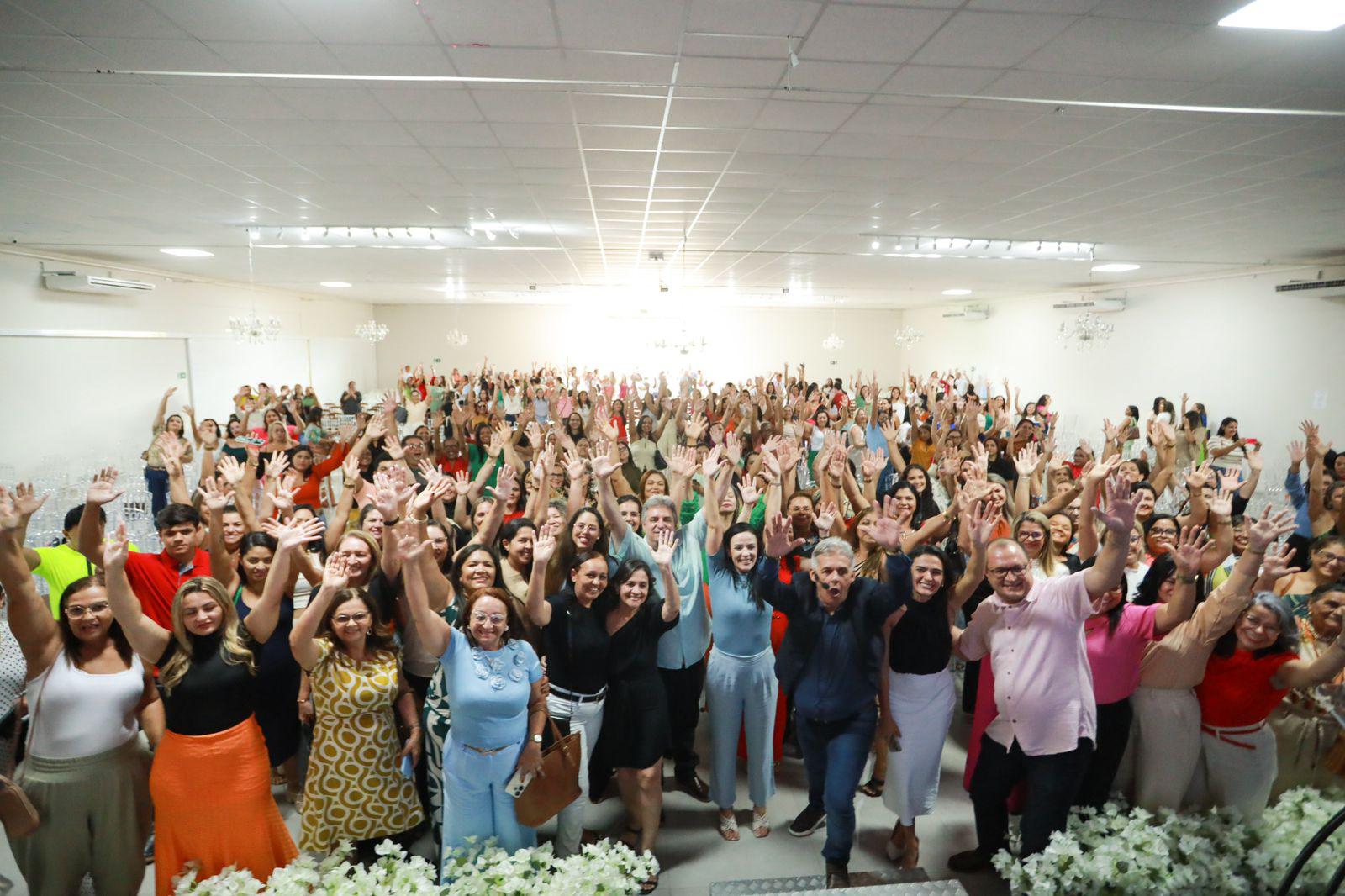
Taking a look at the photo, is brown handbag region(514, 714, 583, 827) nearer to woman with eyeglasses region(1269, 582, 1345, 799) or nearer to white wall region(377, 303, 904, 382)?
woman with eyeglasses region(1269, 582, 1345, 799)

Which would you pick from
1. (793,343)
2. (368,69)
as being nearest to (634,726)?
(368,69)

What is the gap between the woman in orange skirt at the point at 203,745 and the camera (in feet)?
6.81

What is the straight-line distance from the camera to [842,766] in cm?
248

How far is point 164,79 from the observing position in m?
3.00

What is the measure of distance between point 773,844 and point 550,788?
1.23m

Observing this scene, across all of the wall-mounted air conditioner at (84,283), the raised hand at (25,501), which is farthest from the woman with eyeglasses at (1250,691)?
the wall-mounted air conditioner at (84,283)

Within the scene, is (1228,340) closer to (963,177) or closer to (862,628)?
(963,177)

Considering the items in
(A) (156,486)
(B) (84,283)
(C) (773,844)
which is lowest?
(C) (773,844)

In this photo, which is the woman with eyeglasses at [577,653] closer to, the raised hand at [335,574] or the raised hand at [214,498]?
the raised hand at [335,574]

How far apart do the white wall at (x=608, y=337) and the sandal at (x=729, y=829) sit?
15.8 meters

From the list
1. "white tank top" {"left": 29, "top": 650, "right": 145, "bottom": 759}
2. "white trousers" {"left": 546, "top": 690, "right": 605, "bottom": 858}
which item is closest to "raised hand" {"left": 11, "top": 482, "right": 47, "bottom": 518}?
"white tank top" {"left": 29, "top": 650, "right": 145, "bottom": 759}

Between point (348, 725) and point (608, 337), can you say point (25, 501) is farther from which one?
point (608, 337)

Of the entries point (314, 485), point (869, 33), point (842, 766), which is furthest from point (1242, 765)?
point (314, 485)

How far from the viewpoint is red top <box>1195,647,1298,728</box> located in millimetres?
2316
